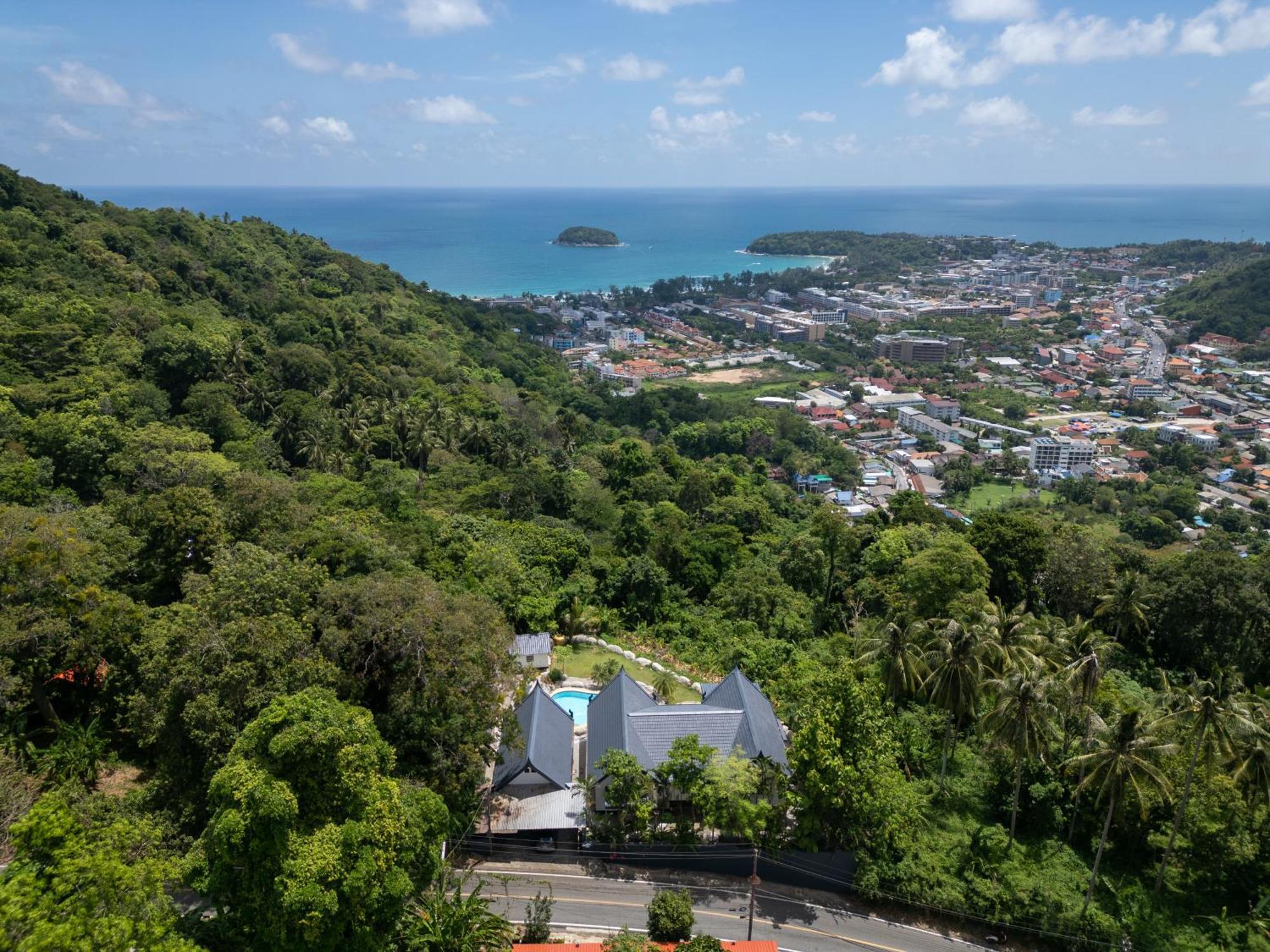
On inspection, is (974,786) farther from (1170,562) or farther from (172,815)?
(172,815)

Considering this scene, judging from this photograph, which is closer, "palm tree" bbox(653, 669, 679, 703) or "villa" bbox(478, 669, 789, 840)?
"villa" bbox(478, 669, 789, 840)

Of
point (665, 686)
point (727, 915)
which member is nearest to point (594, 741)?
point (665, 686)

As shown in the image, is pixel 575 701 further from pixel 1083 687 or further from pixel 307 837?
pixel 1083 687

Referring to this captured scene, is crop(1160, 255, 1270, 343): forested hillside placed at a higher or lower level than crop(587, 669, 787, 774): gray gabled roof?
higher

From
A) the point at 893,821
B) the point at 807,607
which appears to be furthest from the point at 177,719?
the point at 807,607

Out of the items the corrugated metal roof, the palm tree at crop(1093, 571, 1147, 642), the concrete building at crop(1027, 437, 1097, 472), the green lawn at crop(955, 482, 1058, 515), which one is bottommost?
the green lawn at crop(955, 482, 1058, 515)

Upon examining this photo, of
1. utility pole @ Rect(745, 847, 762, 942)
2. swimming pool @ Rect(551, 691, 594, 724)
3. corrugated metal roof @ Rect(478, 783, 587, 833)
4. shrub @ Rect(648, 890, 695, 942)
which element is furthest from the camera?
swimming pool @ Rect(551, 691, 594, 724)

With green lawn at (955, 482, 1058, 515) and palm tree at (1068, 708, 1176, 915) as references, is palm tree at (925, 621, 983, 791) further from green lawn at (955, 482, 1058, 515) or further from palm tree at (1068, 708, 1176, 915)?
green lawn at (955, 482, 1058, 515)

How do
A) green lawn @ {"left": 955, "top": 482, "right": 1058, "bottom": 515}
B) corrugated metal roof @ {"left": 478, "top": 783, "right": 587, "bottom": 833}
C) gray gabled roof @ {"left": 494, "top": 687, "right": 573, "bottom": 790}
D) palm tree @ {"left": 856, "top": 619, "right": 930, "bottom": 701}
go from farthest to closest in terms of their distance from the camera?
green lawn @ {"left": 955, "top": 482, "right": 1058, "bottom": 515}, palm tree @ {"left": 856, "top": 619, "right": 930, "bottom": 701}, gray gabled roof @ {"left": 494, "top": 687, "right": 573, "bottom": 790}, corrugated metal roof @ {"left": 478, "top": 783, "right": 587, "bottom": 833}

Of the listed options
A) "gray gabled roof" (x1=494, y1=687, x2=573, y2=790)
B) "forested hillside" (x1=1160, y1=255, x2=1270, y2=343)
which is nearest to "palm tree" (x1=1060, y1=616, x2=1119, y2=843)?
"gray gabled roof" (x1=494, y1=687, x2=573, y2=790)
